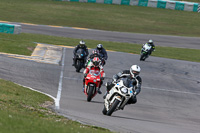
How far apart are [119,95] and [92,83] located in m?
3.18

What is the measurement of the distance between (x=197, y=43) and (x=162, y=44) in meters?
4.46

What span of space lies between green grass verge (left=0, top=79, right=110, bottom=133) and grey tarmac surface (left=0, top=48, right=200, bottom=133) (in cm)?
78

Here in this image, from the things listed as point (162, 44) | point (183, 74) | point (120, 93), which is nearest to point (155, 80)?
point (183, 74)

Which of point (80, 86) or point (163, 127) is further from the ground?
point (163, 127)

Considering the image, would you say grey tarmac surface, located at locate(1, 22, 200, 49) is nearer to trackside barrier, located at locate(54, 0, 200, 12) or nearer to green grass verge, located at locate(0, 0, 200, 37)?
green grass verge, located at locate(0, 0, 200, 37)

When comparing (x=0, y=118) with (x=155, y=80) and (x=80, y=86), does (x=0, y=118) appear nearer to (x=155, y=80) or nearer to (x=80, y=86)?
(x=80, y=86)

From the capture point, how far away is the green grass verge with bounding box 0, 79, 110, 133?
7500 millimetres

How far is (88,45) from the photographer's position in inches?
1368

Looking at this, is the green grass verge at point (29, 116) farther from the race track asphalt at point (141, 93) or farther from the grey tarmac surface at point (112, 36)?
the grey tarmac surface at point (112, 36)

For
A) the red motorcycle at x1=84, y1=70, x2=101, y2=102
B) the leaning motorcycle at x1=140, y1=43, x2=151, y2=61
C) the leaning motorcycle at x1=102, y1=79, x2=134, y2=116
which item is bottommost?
the leaning motorcycle at x1=140, y1=43, x2=151, y2=61

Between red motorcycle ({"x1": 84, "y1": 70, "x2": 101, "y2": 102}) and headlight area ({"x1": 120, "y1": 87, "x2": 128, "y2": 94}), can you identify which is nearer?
headlight area ({"x1": 120, "y1": 87, "x2": 128, "y2": 94})

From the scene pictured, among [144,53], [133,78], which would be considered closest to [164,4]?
[144,53]

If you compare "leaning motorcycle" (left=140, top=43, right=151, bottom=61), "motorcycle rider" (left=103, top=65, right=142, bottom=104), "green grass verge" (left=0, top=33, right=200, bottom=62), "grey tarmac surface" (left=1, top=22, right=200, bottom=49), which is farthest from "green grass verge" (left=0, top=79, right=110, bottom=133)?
"grey tarmac surface" (left=1, top=22, right=200, bottom=49)

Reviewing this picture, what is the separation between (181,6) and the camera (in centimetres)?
5350
